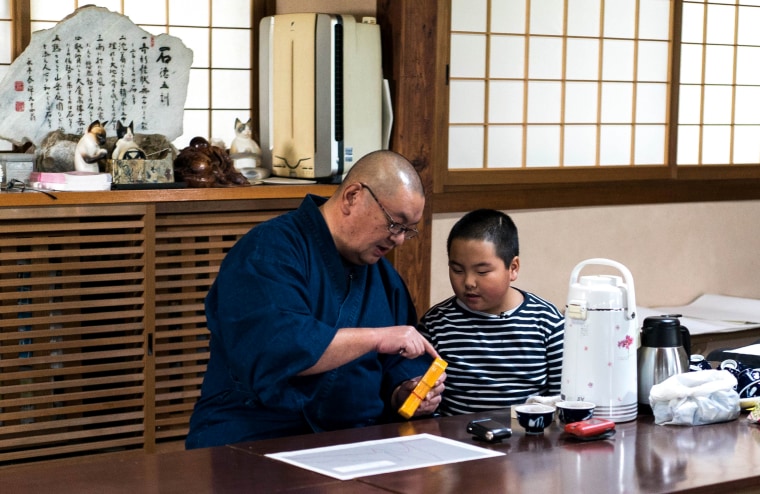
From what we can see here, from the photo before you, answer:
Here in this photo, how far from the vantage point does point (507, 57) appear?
479 cm

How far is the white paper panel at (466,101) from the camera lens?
4637mm

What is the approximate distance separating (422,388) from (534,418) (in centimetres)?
33

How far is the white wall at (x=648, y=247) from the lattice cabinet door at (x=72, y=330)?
4.18ft

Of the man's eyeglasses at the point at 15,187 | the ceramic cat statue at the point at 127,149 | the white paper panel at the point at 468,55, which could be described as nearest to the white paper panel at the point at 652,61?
the white paper panel at the point at 468,55

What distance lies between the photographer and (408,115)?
432 cm

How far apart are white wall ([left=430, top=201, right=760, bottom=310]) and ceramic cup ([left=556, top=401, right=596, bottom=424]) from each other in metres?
2.02

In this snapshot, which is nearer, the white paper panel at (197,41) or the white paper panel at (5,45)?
the white paper panel at (5,45)

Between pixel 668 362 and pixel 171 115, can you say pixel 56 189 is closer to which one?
pixel 171 115

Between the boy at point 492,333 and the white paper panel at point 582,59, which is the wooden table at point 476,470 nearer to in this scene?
the boy at point 492,333


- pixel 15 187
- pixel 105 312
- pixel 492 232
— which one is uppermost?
pixel 15 187

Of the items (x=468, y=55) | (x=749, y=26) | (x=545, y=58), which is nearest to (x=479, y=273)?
(x=468, y=55)

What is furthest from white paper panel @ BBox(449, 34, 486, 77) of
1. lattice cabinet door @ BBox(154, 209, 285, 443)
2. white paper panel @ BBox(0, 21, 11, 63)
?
white paper panel @ BBox(0, 21, 11, 63)

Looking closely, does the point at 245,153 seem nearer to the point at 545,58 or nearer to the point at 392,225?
the point at 545,58

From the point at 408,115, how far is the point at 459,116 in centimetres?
41
